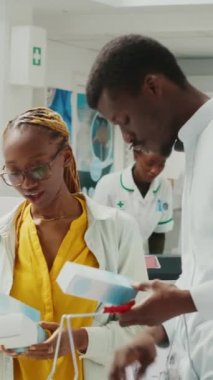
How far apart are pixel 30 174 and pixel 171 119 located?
51 centimetres

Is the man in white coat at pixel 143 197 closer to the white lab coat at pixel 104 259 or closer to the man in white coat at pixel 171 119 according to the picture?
the white lab coat at pixel 104 259

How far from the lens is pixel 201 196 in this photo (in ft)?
4.91

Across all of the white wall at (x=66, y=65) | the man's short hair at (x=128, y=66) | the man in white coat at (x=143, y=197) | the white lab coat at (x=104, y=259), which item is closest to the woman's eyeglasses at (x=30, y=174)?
the white lab coat at (x=104, y=259)

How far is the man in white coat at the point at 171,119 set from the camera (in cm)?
151

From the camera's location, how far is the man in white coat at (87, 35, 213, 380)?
151 centimetres

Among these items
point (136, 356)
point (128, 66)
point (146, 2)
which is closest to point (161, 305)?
point (136, 356)

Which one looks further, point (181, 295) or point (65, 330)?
point (65, 330)

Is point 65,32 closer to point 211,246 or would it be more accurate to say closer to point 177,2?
point 177,2

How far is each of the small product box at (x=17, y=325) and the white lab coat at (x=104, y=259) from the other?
0.11 m

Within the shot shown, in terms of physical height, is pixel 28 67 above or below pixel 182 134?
below

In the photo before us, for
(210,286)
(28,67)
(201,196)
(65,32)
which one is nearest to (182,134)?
(201,196)

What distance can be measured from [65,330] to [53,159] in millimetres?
422

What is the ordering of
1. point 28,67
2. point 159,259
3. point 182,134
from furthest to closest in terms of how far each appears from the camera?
1. point 28,67
2. point 159,259
3. point 182,134

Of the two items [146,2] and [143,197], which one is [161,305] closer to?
[143,197]
